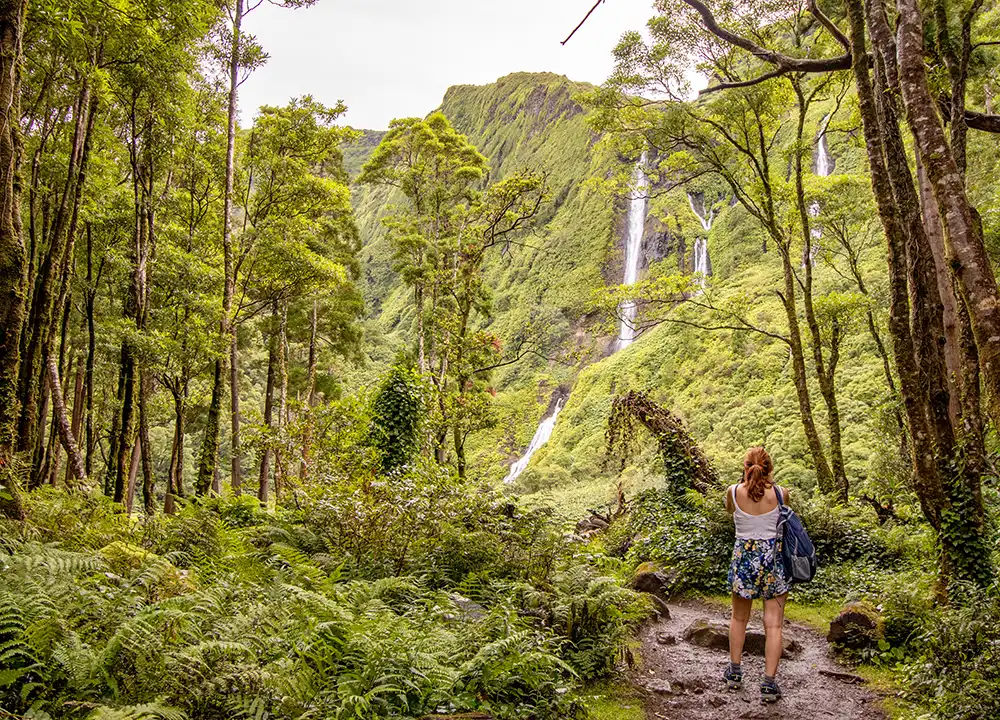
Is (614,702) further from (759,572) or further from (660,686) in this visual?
(759,572)

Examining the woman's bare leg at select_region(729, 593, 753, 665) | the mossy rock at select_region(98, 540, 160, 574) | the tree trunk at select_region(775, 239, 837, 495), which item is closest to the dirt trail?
the woman's bare leg at select_region(729, 593, 753, 665)

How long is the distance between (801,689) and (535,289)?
4821 cm

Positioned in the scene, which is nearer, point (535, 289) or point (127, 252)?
point (127, 252)

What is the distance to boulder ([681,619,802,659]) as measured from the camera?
19.2 ft

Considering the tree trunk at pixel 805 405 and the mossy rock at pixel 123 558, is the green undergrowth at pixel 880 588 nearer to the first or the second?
the tree trunk at pixel 805 405

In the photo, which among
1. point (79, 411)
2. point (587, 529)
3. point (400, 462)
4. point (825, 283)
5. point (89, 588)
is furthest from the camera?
point (825, 283)

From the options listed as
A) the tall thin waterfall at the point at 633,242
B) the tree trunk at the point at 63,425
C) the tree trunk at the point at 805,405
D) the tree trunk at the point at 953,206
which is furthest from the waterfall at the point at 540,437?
the tree trunk at the point at 953,206

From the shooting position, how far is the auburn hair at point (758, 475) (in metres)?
4.77

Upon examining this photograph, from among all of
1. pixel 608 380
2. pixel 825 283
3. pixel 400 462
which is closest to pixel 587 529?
pixel 400 462

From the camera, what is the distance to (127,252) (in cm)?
1321

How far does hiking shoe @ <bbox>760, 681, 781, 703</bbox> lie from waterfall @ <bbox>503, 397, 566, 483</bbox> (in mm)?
28385

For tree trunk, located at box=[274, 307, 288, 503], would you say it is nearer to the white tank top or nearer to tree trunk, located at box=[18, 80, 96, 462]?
tree trunk, located at box=[18, 80, 96, 462]

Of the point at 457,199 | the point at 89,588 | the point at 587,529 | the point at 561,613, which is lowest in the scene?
the point at 587,529

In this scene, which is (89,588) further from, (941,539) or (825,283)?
(825,283)
